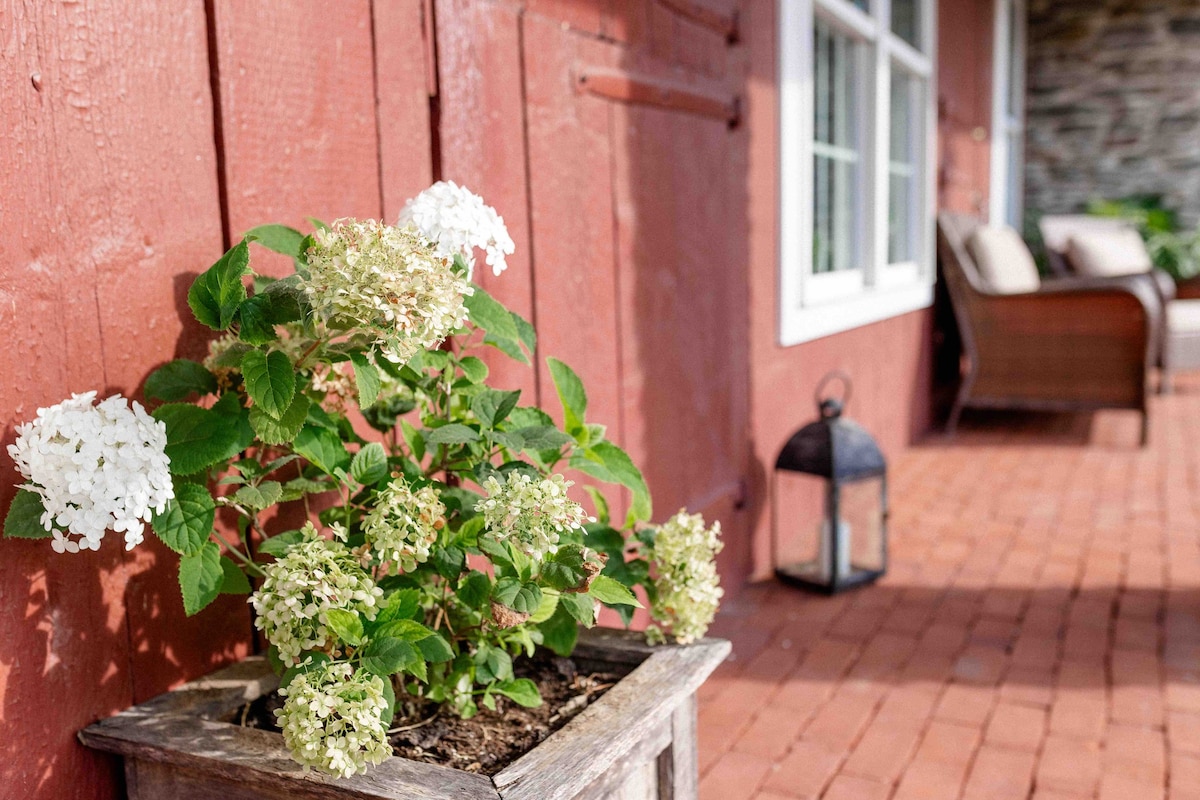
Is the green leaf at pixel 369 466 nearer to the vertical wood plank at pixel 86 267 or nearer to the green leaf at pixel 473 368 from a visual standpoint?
the green leaf at pixel 473 368

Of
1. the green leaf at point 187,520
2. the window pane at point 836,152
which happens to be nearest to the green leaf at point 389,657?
the green leaf at point 187,520

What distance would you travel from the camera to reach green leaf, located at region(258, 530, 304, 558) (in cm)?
123

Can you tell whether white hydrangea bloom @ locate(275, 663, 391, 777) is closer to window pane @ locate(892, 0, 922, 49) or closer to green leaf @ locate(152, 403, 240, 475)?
green leaf @ locate(152, 403, 240, 475)

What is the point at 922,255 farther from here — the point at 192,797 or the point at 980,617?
the point at 192,797

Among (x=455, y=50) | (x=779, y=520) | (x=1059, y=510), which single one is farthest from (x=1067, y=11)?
(x=455, y=50)

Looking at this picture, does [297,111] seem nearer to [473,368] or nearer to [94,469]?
[473,368]

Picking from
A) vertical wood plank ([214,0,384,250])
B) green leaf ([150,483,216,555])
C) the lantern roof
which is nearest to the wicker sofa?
the lantern roof

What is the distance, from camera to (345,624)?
114cm

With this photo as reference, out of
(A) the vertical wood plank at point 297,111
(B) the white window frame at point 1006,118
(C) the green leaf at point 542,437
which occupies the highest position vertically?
(B) the white window frame at point 1006,118

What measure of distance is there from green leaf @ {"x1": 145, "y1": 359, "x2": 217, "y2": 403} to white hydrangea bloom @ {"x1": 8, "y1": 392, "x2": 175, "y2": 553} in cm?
18

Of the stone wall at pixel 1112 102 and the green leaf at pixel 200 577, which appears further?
the stone wall at pixel 1112 102

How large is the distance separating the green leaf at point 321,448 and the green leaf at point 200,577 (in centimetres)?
15

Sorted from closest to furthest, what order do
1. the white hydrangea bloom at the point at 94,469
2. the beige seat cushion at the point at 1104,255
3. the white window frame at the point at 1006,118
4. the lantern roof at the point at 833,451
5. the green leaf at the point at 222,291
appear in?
1. the white hydrangea bloom at the point at 94,469
2. the green leaf at the point at 222,291
3. the lantern roof at the point at 833,451
4. the beige seat cushion at the point at 1104,255
5. the white window frame at the point at 1006,118

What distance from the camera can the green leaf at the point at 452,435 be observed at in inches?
49.9
